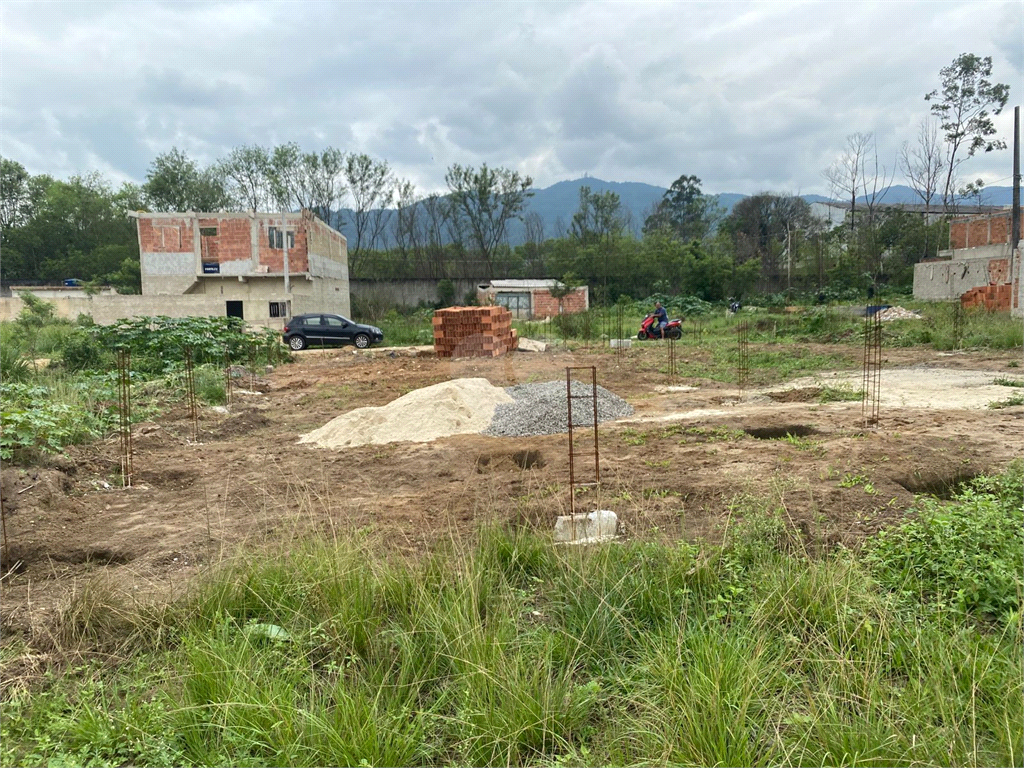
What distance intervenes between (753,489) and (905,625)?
2.16m

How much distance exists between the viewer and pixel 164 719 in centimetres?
267

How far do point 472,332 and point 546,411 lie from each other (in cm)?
1019

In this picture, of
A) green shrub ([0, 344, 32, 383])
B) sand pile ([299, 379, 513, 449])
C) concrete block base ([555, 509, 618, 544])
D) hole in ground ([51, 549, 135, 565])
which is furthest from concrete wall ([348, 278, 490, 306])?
concrete block base ([555, 509, 618, 544])

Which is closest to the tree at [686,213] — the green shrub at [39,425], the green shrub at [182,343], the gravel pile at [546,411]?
the green shrub at [182,343]

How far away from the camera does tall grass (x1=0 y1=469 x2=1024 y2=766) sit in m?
2.44

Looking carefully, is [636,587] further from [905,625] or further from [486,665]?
[905,625]

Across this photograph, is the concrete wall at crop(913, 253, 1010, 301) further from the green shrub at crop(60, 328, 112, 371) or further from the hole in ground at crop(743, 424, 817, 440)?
the green shrub at crop(60, 328, 112, 371)

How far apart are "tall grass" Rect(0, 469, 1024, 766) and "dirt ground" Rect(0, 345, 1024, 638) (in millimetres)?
602

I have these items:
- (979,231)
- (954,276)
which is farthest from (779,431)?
(979,231)

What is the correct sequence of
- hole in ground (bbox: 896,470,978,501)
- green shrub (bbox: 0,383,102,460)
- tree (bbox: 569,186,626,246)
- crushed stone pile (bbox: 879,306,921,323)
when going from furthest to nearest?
tree (bbox: 569,186,626,246) → crushed stone pile (bbox: 879,306,921,323) → green shrub (bbox: 0,383,102,460) → hole in ground (bbox: 896,470,978,501)

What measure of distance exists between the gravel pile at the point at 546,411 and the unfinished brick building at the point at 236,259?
2344 cm

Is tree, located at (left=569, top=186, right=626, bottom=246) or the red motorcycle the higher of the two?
tree, located at (left=569, top=186, right=626, bottom=246)

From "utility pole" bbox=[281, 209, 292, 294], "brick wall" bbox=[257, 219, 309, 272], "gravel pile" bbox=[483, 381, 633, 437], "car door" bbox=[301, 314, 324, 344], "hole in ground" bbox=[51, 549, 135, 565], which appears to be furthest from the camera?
"brick wall" bbox=[257, 219, 309, 272]

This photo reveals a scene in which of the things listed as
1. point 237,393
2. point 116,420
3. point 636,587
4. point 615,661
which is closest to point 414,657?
point 615,661
